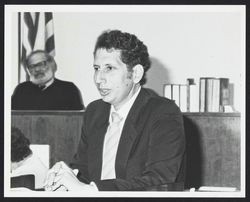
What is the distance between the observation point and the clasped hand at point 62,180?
7.85ft

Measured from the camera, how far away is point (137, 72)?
8.42 feet


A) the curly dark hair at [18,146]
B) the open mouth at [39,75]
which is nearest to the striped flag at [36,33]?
the open mouth at [39,75]

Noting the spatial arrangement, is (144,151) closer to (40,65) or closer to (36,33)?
(40,65)

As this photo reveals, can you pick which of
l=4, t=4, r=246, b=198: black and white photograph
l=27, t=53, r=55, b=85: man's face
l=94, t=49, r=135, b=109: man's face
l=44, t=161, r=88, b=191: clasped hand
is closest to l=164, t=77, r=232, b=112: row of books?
l=4, t=4, r=246, b=198: black and white photograph

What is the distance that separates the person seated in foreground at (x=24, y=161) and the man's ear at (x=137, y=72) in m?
0.79

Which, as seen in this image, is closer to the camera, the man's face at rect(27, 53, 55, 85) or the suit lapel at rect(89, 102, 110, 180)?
the suit lapel at rect(89, 102, 110, 180)

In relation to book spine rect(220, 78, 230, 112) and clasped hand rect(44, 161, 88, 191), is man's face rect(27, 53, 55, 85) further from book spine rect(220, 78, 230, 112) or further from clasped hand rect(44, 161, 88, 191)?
book spine rect(220, 78, 230, 112)

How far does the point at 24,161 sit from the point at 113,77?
0.75m

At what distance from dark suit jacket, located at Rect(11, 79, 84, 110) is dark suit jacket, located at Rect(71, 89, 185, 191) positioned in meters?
0.48

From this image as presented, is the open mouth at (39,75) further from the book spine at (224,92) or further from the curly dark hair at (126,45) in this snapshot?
the book spine at (224,92)

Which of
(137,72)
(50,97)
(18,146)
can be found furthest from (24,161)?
(137,72)

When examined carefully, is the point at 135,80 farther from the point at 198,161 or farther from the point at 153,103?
the point at 198,161

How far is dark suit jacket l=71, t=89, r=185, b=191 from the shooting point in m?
2.38

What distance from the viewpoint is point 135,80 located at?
2561mm
